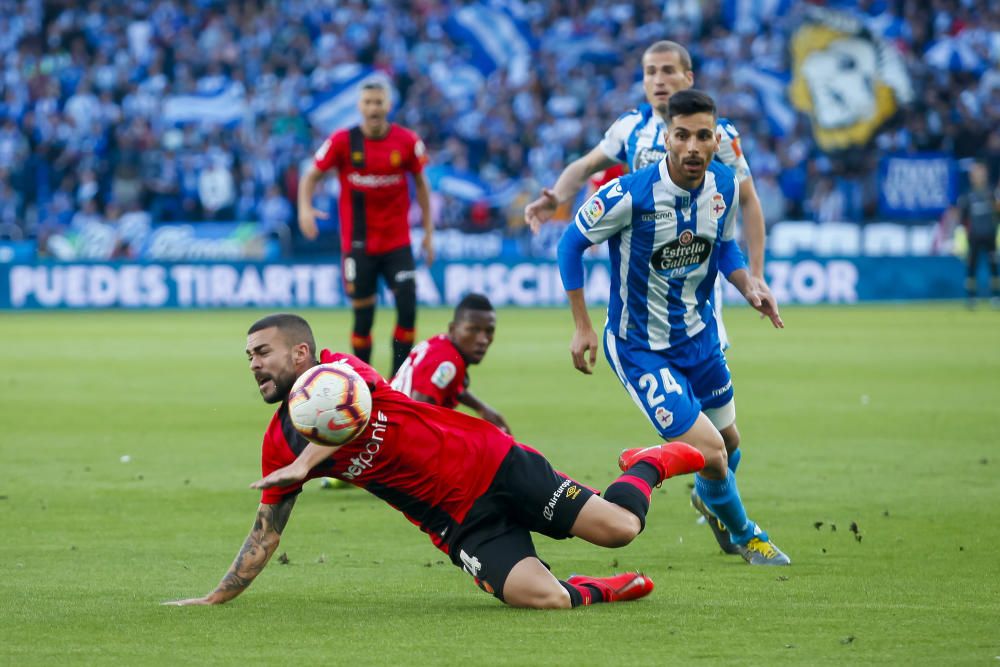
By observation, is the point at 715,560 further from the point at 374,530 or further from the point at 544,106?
the point at 544,106

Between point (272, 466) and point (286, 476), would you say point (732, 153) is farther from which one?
point (286, 476)

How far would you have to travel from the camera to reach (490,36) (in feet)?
117

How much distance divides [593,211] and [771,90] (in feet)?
90.8

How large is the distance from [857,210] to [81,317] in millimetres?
15394

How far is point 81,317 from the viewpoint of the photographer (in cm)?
2812

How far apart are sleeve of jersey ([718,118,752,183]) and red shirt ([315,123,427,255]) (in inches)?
209

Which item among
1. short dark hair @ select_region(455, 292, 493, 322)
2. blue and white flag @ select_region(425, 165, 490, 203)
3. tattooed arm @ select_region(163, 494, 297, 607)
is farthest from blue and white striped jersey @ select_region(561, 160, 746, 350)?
blue and white flag @ select_region(425, 165, 490, 203)

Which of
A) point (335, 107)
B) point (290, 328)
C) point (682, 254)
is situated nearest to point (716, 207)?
point (682, 254)

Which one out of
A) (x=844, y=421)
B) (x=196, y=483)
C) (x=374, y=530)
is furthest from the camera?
(x=844, y=421)

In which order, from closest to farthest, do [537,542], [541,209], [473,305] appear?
[537,542], [541,209], [473,305]

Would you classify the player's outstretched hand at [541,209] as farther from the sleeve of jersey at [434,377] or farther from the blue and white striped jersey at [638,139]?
the sleeve of jersey at [434,377]

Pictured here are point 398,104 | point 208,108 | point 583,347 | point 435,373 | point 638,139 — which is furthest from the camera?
point 398,104

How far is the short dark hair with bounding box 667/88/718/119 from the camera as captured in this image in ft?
22.2

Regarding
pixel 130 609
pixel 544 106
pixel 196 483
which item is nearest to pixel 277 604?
pixel 130 609
